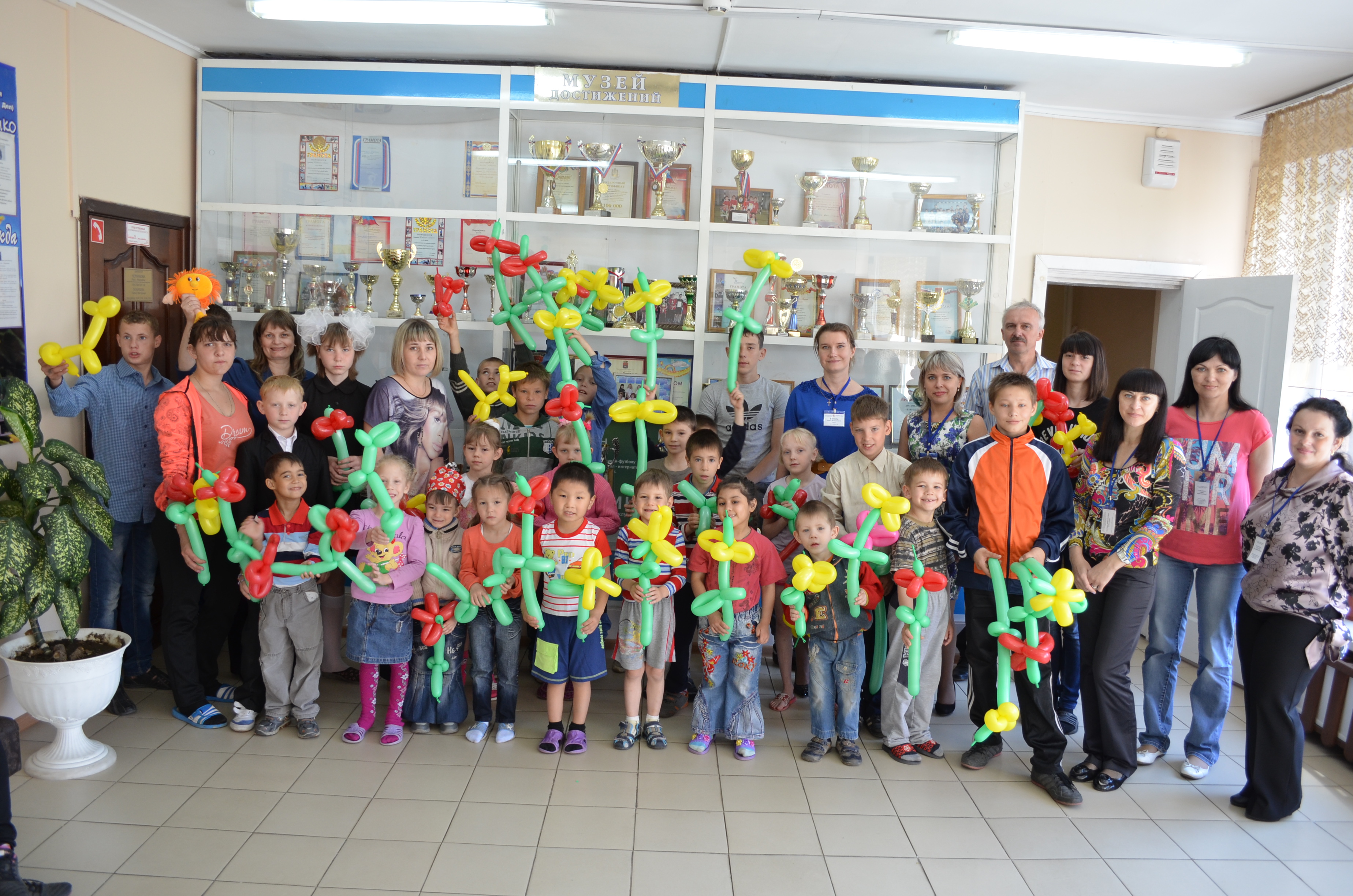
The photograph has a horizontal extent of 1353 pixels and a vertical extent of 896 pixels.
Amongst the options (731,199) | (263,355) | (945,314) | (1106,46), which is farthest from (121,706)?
(1106,46)

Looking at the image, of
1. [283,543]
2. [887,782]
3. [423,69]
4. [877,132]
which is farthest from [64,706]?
[877,132]

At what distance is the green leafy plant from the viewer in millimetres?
2703

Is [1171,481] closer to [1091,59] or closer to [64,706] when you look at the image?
[1091,59]

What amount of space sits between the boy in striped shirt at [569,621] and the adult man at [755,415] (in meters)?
0.98

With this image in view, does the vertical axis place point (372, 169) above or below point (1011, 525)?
above

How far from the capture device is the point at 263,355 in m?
3.74

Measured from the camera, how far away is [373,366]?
15.3ft

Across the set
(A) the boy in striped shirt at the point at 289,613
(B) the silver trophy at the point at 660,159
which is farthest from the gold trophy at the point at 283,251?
(B) the silver trophy at the point at 660,159

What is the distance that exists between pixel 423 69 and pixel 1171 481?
3.82m

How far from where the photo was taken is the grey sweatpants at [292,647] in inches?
124

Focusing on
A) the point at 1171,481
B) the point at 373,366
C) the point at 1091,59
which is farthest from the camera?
the point at 373,366

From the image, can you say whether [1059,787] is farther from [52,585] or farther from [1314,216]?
[52,585]

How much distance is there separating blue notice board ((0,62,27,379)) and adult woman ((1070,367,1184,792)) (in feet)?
12.8

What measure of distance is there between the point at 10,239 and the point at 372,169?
1.77 meters
